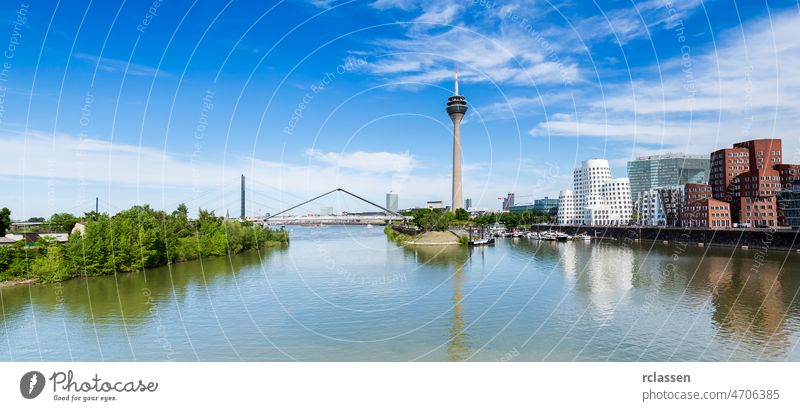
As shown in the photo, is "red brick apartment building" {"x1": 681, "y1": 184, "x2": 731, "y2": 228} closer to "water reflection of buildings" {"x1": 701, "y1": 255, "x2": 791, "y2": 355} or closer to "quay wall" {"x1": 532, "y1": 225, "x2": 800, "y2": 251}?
"quay wall" {"x1": 532, "y1": 225, "x2": 800, "y2": 251}

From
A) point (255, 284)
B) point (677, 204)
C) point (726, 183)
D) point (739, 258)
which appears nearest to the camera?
point (255, 284)

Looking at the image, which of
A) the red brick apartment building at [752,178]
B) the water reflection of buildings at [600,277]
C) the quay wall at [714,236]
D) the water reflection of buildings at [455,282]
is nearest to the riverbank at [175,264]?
the water reflection of buildings at [455,282]

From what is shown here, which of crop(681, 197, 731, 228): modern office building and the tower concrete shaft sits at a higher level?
the tower concrete shaft

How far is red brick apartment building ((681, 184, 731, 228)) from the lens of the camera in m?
37.1

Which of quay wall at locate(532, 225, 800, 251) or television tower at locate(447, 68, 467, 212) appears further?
television tower at locate(447, 68, 467, 212)

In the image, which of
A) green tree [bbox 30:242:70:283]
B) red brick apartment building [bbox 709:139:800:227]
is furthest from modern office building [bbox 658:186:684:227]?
green tree [bbox 30:242:70:283]

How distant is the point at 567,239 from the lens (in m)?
43.7

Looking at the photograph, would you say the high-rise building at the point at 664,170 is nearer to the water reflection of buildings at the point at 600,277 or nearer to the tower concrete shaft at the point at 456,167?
the tower concrete shaft at the point at 456,167

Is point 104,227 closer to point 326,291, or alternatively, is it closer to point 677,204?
point 326,291

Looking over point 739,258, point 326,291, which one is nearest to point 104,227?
point 326,291

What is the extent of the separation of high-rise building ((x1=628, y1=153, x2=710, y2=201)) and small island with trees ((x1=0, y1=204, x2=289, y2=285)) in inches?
2874

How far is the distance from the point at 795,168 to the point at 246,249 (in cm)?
4183
